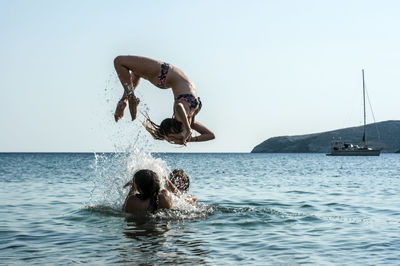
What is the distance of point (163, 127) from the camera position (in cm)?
842

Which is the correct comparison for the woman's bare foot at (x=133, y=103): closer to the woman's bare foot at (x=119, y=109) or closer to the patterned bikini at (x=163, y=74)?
the woman's bare foot at (x=119, y=109)

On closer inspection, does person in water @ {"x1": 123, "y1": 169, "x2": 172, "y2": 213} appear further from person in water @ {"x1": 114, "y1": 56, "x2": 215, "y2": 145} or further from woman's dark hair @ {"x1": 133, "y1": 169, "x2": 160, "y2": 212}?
person in water @ {"x1": 114, "y1": 56, "x2": 215, "y2": 145}

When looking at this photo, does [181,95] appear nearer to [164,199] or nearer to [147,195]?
[147,195]

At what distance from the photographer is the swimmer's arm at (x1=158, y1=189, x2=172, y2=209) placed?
11.0m

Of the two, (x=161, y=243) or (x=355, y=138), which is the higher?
(x=355, y=138)

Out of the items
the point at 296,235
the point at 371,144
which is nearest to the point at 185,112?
the point at 296,235

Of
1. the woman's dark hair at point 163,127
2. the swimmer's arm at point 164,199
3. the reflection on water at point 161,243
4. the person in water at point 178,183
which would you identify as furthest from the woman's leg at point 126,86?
the person in water at point 178,183

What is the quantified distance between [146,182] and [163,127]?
7.33 ft

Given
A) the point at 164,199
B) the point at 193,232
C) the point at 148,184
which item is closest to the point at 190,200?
the point at 164,199

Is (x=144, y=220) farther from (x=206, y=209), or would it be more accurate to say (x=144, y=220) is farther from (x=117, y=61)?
(x=117, y=61)

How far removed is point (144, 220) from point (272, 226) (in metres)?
2.59

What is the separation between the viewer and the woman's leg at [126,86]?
838 centimetres

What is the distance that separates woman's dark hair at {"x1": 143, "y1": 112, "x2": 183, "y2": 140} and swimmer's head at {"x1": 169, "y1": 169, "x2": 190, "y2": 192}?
121 inches

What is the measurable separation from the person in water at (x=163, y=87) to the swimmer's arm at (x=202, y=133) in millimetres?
133
